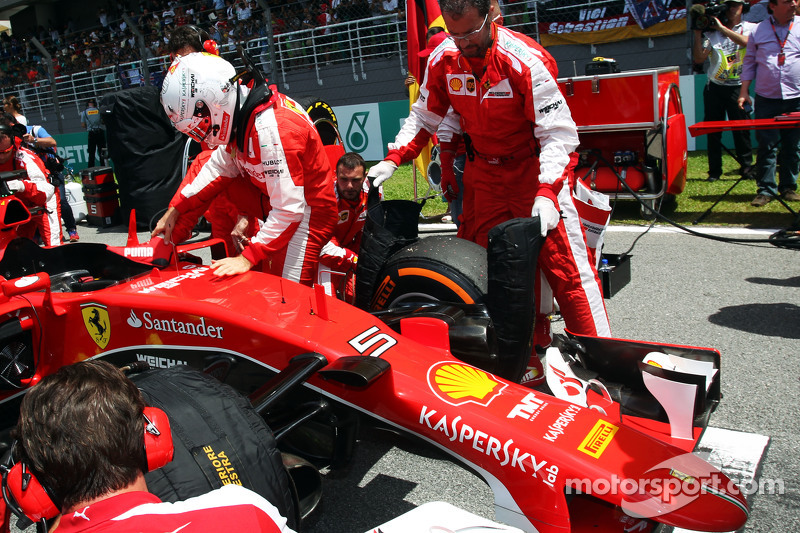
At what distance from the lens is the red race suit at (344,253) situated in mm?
3871

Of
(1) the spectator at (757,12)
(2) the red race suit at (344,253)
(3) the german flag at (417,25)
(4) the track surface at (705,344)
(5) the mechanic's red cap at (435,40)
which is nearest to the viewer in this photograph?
(4) the track surface at (705,344)

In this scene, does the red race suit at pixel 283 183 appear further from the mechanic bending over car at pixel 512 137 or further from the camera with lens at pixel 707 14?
the camera with lens at pixel 707 14

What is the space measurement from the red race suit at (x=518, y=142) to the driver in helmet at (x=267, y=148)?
0.48 metres

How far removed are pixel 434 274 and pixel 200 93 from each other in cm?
131

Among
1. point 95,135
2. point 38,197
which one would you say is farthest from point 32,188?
point 95,135

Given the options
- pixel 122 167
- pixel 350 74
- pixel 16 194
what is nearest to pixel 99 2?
pixel 350 74

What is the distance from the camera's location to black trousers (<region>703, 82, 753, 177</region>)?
8.02 metres

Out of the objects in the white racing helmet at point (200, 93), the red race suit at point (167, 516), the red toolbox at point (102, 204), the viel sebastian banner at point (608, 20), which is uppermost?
the viel sebastian banner at point (608, 20)

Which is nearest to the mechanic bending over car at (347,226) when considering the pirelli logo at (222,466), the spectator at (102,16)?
the pirelli logo at (222,466)

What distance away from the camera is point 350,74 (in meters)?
14.7

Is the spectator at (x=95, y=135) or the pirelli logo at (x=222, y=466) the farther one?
the spectator at (x=95, y=135)

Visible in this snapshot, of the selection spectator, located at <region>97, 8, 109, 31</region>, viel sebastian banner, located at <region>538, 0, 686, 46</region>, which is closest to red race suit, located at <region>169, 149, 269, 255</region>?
viel sebastian banner, located at <region>538, 0, 686, 46</region>

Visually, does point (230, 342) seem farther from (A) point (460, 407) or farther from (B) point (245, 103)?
(B) point (245, 103)

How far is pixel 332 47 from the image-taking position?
14891mm
